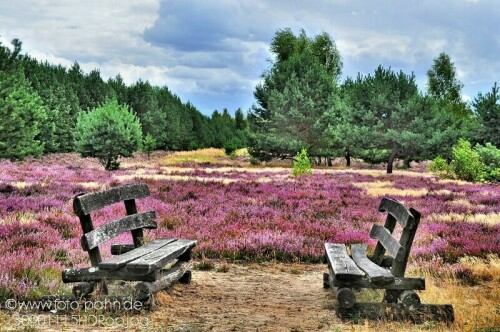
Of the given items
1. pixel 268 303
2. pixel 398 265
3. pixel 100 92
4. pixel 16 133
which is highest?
pixel 100 92

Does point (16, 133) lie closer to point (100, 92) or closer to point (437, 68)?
point (100, 92)

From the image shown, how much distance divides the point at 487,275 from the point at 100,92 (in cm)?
6724

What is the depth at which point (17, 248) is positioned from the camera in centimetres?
859

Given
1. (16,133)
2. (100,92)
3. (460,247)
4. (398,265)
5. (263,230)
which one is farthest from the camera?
(100,92)

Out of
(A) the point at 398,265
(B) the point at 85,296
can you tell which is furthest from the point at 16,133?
(A) the point at 398,265

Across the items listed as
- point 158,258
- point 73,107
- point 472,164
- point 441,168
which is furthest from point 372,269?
point 73,107

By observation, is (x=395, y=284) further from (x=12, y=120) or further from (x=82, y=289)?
(x=12, y=120)

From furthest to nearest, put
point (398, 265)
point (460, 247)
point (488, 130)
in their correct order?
point (488, 130) → point (460, 247) → point (398, 265)

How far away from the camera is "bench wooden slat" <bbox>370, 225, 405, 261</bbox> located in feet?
19.2

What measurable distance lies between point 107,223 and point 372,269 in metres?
3.19

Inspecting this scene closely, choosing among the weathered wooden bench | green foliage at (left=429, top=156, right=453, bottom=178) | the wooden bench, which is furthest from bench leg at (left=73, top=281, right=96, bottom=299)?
green foliage at (left=429, top=156, right=453, bottom=178)

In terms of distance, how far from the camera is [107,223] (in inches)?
255

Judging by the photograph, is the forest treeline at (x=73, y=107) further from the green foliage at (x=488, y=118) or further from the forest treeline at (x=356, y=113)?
the green foliage at (x=488, y=118)

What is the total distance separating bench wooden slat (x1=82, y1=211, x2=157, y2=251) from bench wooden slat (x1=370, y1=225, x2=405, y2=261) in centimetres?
315
